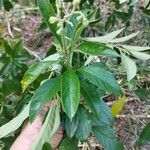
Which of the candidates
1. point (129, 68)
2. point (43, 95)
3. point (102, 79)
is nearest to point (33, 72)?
point (43, 95)

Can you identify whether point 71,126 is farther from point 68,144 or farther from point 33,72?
point 33,72

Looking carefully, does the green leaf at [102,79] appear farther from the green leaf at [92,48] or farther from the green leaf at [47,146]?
the green leaf at [47,146]

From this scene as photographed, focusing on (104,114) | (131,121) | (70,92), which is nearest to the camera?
(70,92)

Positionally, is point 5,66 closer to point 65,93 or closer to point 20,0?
point 65,93

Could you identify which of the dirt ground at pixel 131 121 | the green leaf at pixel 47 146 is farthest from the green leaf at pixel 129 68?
the dirt ground at pixel 131 121

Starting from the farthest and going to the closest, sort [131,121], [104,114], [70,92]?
[131,121] → [104,114] → [70,92]

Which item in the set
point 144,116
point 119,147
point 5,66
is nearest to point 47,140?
point 119,147

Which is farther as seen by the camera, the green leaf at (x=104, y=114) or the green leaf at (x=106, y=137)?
the green leaf at (x=106, y=137)

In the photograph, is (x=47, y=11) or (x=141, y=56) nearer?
(x=47, y=11)
